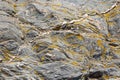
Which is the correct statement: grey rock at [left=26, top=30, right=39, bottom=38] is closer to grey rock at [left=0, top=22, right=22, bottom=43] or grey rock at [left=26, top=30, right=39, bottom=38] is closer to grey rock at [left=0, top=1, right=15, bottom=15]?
grey rock at [left=0, top=22, right=22, bottom=43]

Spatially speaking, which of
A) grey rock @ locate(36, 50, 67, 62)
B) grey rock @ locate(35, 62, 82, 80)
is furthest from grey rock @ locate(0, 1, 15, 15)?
grey rock @ locate(35, 62, 82, 80)

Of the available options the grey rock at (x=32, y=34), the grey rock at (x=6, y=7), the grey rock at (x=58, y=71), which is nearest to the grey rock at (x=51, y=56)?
the grey rock at (x=58, y=71)

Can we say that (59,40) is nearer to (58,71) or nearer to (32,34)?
(32,34)

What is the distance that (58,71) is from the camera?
1862cm

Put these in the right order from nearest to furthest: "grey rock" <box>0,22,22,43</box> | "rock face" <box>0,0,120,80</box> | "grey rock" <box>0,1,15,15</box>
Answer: "rock face" <box>0,0,120,80</box>, "grey rock" <box>0,22,22,43</box>, "grey rock" <box>0,1,15,15</box>

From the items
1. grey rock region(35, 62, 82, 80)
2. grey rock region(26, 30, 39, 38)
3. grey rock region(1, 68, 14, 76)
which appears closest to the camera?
grey rock region(1, 68, 14, 76)

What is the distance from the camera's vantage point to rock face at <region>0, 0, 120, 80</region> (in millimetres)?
18719

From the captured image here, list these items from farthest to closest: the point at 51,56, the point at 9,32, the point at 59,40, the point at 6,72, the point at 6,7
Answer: the point at 6,7, the point at 59,40, the point at 9,32, the point at 51,56, the point at 6,72

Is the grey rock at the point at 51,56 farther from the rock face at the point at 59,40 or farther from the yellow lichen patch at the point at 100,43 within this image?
the yellow lichen patch at the point at 100,43

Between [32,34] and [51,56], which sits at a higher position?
[32,34]

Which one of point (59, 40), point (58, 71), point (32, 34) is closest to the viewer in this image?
point (58, 71)

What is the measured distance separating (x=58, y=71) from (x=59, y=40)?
9.16ft

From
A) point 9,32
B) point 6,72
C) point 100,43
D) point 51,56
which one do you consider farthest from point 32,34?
point 6,72

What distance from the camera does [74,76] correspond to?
61.2 ft
